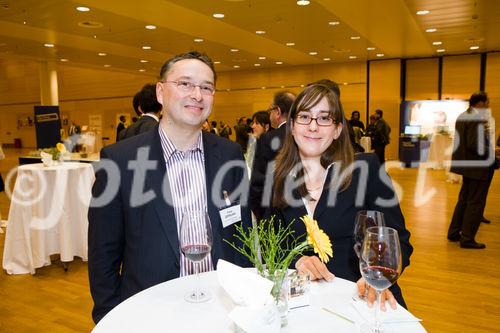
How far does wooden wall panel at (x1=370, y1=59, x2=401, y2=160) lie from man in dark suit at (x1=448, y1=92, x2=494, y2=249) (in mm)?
10941

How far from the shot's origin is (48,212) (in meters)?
4.14

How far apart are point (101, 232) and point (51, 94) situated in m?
13.9

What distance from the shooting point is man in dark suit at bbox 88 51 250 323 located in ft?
5.31

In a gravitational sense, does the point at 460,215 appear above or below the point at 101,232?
below

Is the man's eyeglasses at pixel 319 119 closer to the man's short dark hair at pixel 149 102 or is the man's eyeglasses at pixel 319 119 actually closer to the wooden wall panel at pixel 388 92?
the man's short dark hair at pixel 149 102

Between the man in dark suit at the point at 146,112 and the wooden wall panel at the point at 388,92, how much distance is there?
43.5 feet

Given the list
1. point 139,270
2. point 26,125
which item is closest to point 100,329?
point 139,270

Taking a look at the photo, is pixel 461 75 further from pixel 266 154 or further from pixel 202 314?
pixel 202 314

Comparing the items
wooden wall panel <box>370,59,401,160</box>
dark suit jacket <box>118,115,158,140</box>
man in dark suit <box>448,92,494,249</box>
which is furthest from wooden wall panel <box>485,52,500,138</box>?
dark suit jacket <box>118,115,158,140</box>

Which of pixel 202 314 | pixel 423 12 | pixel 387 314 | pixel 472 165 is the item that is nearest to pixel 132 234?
pixel 202 314

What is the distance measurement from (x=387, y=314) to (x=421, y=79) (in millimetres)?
15641

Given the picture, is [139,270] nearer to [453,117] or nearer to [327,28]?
[327,28]

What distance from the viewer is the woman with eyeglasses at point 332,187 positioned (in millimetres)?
1753

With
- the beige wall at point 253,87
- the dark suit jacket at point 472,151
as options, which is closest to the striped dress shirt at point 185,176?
the dark suit jacket at point 472,151
